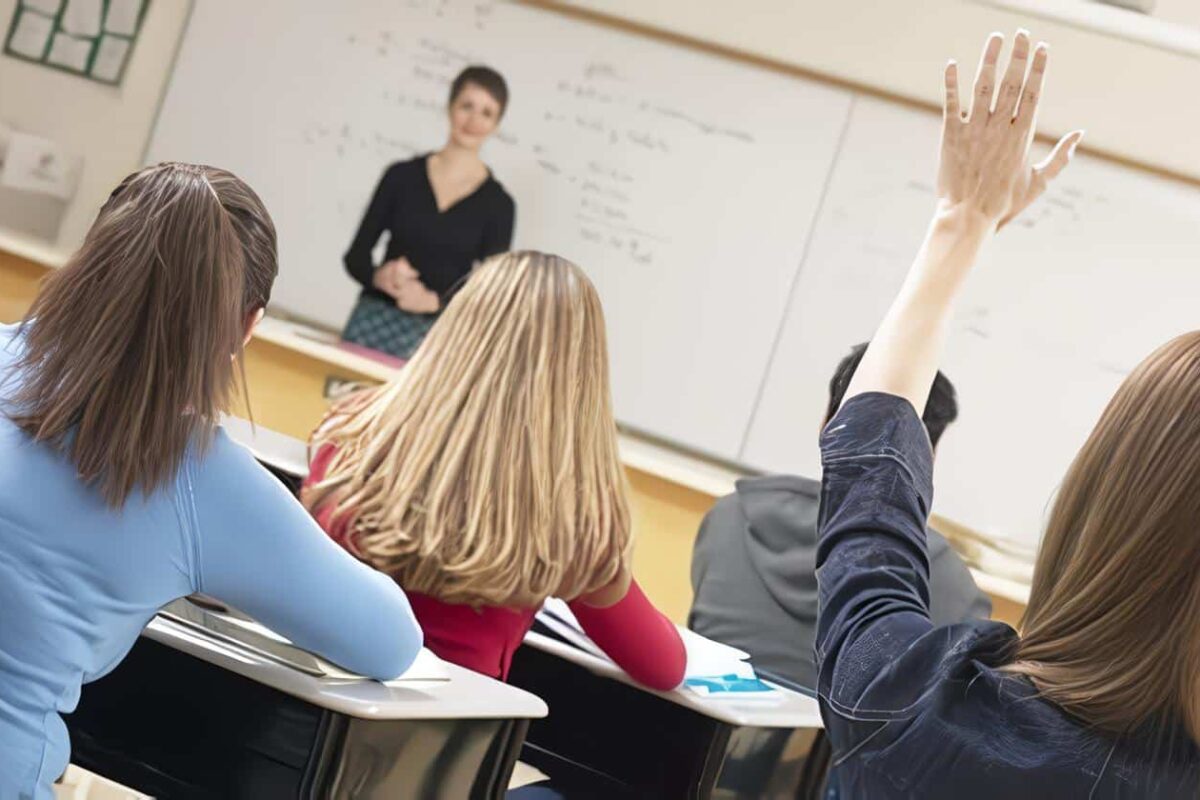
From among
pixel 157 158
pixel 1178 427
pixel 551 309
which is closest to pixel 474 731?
pixel 551 309

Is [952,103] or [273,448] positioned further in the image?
[273,448]

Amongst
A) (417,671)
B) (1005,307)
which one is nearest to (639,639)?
(417,671)

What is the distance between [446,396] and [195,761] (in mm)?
720

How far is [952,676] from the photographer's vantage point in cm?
96

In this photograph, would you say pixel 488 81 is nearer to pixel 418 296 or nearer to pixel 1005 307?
pixel 418 296

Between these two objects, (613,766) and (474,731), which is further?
(613,766)

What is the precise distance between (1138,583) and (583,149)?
4.64 meters

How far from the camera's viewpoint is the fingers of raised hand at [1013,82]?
3.61ft

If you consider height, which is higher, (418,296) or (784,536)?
(418,296)

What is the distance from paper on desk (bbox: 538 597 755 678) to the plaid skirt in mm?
2963

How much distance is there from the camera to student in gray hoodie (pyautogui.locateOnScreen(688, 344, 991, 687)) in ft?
9.50

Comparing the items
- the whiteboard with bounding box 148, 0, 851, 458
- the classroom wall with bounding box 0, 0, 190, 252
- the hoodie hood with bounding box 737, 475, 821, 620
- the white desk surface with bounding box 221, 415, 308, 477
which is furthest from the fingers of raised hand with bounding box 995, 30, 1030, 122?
the classroom wall with bounding box 0, 0, 190, 252

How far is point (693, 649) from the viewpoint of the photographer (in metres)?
2.60

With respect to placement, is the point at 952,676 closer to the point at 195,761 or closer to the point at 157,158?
the point at 195,761
